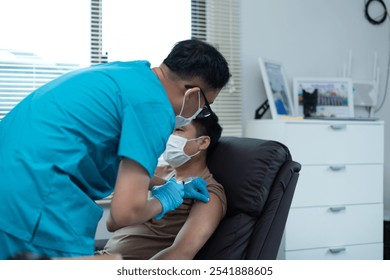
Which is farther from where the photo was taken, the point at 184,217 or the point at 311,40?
the point at 311,40

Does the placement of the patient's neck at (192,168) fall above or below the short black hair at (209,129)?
below

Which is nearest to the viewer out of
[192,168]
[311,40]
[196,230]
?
[196,230]

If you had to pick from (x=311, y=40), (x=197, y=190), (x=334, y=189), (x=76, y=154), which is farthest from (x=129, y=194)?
(x=311, y=40)

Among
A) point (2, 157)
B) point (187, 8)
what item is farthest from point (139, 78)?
point (187, 8)

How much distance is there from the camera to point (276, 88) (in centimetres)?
282

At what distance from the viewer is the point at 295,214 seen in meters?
2.46

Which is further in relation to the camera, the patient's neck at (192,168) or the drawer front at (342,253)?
the drawer front at (342,253)

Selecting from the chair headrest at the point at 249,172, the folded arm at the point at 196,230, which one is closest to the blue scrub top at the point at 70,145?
the folded arm at the point at 196,230

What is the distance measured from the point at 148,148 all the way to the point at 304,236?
65.3 inches

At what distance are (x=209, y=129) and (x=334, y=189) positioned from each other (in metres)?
1.14

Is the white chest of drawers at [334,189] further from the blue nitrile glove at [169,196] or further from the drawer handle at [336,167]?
the blue nitrile glove at [169,196]

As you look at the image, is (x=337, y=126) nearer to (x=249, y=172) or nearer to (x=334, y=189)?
(x=334, y=189)

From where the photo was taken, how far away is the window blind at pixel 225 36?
2795mm

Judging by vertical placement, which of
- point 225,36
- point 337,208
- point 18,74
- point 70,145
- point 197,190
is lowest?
point 337,208
